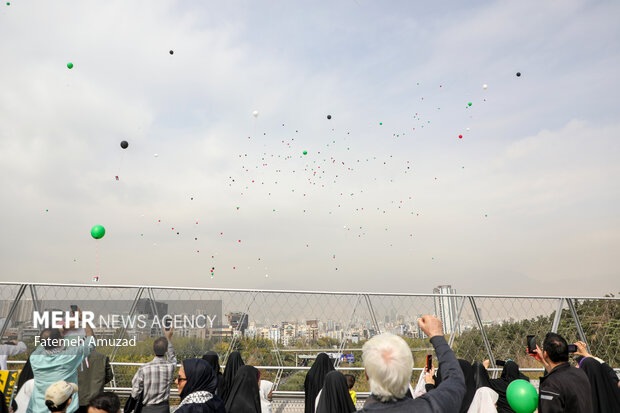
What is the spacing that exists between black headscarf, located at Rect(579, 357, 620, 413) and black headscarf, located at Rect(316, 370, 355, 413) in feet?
7.19

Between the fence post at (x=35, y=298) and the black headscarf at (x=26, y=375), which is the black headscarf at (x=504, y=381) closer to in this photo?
the black headscarf at (x=26, y=375)

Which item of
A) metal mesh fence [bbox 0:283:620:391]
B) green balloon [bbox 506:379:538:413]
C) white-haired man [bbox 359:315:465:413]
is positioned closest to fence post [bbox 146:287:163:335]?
metal mesh fence [bbox 0:283:620:391]

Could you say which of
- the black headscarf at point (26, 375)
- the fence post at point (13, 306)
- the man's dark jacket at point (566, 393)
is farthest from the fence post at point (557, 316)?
the fence post at point (13, 306)

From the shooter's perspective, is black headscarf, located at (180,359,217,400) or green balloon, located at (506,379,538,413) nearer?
black headscarf, located at (180,359,217,400)

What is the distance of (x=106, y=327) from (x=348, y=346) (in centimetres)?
379

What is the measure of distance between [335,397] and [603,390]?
2.41 m

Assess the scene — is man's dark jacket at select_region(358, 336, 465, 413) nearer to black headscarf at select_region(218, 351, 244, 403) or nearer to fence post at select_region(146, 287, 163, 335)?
black headscarf at select_region(218, 351, 244, 403)

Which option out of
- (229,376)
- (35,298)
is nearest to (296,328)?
(229,376)

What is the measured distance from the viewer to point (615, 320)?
787cm

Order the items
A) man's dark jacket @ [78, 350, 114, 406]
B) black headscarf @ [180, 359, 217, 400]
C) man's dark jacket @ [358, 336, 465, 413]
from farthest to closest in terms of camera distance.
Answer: man's dark jacket @ [78, 350, 114, 406] < black headscarf @ [180, 359, 217, 400] < man's dark jacket @ [358, 336, 465, 413]

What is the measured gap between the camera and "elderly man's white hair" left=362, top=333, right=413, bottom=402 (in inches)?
74.6

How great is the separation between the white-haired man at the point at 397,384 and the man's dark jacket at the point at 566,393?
6.25 ft

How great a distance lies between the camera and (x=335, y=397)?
387 centimetres

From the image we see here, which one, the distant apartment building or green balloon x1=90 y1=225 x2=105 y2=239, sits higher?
green balloon x1=90 y1=225 x2=105 y2=239
